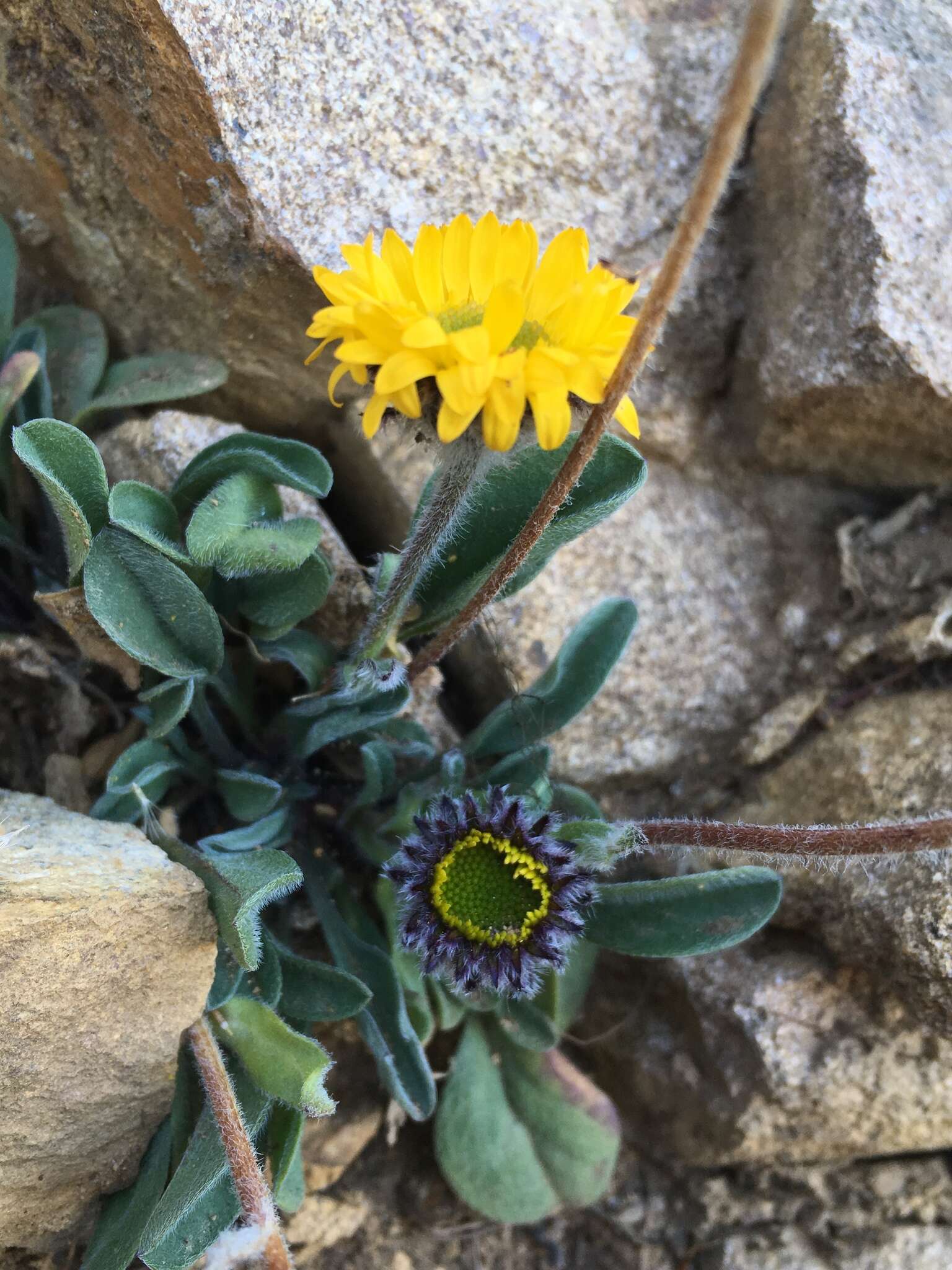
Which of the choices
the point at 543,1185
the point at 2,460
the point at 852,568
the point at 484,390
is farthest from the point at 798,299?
the point at 543,1185

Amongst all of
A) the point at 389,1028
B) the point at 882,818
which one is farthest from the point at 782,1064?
the point at 389,1028

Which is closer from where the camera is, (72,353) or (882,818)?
(882,818)

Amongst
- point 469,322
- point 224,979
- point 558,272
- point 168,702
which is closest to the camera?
point 558,272

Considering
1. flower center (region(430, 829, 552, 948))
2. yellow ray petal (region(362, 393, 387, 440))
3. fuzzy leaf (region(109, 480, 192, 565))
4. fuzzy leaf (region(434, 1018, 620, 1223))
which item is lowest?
fuzzy leaf (region(434, 1018, 620, 1223))

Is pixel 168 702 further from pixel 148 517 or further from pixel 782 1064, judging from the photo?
pixel 782 1064

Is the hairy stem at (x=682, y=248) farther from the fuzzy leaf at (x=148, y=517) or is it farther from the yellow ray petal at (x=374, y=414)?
the fuzzy leaf at (x=148, y=517)

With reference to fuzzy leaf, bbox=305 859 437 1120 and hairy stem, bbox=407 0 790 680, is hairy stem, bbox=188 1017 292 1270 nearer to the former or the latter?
fuzzy leaf, bbox=305 859 437 1120

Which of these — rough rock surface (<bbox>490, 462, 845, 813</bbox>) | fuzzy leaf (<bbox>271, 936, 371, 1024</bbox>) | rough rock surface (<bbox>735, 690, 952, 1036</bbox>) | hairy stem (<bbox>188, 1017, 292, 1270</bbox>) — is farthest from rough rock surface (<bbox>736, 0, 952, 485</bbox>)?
hairy stem (<bbox>188, 1017, 292, 1270</bbox>)

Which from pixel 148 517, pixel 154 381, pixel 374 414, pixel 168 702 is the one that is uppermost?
pixel 374 414
